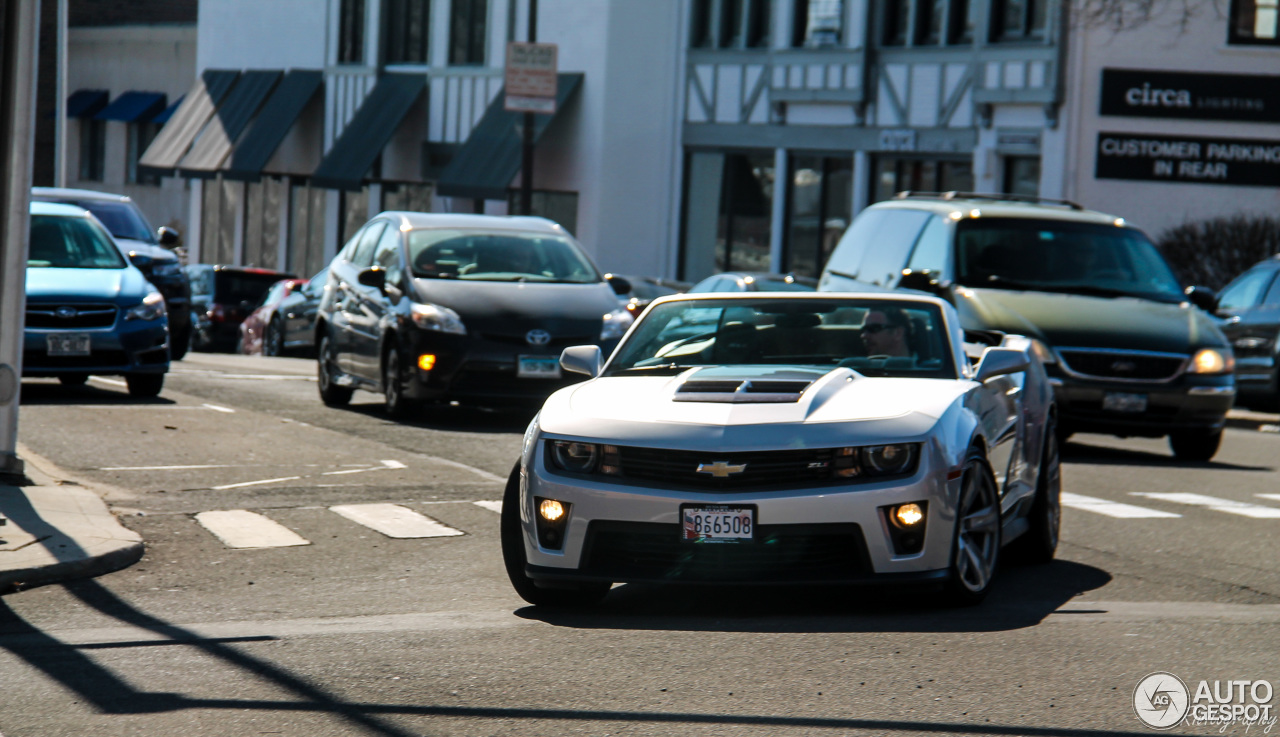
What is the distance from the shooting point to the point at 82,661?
6.44 metres

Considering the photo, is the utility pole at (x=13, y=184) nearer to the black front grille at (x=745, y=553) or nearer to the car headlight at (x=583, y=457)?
the car headlight at (x=583, y=457)

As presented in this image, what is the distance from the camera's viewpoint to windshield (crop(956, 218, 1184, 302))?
1485 centimetres

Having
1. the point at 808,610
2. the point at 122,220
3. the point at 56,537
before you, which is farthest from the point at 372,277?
the point at 808,610

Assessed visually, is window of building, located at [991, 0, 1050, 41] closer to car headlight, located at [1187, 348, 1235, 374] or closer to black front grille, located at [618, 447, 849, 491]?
car headlight, located at [1187, 348, 1235, 374]

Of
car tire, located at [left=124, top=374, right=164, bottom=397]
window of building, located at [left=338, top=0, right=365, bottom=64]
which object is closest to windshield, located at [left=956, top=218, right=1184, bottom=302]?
car tire, located at [left=124, top=374, right=164, bottom=397]

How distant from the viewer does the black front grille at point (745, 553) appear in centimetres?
694

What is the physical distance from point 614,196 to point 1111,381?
2195 centimetres

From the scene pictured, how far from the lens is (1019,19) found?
28578 millimetres

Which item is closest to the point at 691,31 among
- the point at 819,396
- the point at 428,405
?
the point at 428,405

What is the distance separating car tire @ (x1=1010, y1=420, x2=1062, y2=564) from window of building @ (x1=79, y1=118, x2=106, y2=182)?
5197 cm

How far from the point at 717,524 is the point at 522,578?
974 millimetres

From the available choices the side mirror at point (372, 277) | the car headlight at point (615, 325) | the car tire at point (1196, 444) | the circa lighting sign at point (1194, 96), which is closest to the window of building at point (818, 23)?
the circa lighting sign at point (1194, 96)

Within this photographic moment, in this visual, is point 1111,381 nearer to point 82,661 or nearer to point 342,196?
point 82,661
